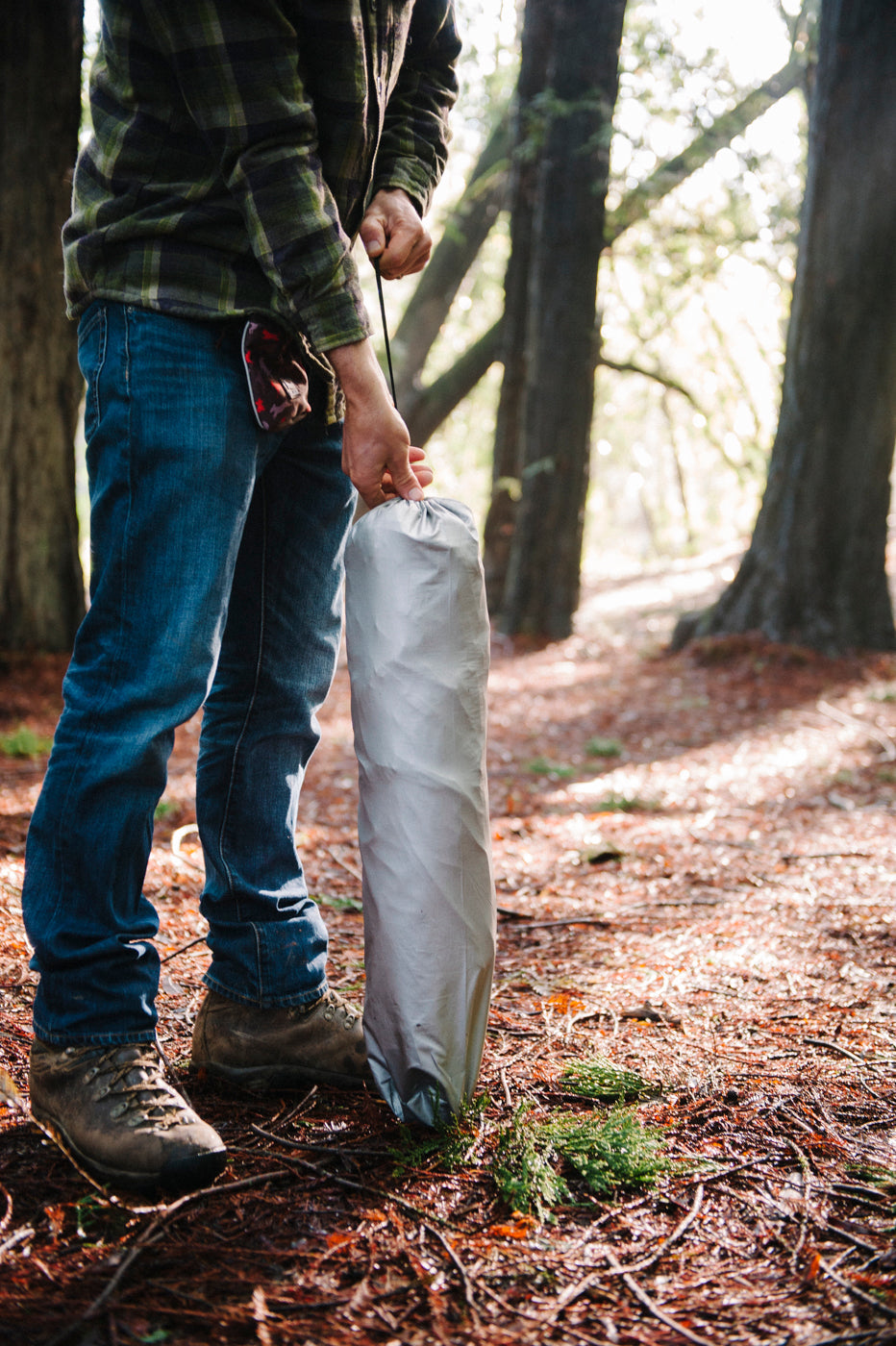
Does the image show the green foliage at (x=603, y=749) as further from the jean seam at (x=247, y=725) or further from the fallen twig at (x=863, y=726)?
the jean seam at (x=247, y=725)

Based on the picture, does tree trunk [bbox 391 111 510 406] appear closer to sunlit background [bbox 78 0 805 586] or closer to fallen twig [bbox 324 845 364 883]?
sunlit background [bbox 78 0 805 586]

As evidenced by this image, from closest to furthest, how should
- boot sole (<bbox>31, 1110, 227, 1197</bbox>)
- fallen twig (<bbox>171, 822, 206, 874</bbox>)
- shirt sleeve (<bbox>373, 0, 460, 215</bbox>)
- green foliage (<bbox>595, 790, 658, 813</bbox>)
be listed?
1. boot sole (<bbox>31, 1110, 227, 1197</bbox>)
2. shirt sleeve (<bbox>373, 0, 460, 215</bbox>)
3. fallen twig (<bbox>171, 822, 206, 874</bbox>)
4. green foliage (<bbox>595, 790, 658, 813</bbox>)

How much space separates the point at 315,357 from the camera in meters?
1.77

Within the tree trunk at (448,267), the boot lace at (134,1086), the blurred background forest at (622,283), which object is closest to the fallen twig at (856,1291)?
the boot lace at (134,1086)

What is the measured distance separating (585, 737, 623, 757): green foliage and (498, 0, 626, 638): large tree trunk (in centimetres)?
327

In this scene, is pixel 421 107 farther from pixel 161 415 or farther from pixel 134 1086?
pixel 134 1086

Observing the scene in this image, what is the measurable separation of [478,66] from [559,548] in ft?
20.0

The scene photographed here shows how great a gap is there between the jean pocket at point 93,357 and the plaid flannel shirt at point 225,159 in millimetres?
Answer: 29

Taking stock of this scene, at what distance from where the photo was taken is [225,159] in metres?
1.52

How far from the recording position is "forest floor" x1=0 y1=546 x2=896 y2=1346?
Answer: 49.2 inches

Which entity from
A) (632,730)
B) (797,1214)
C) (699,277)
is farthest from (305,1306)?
(699,277)

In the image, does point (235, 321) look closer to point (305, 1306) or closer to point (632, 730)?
point (305, 1306)

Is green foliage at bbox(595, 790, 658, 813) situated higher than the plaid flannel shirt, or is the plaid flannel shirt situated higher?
the plaid flannel shirt

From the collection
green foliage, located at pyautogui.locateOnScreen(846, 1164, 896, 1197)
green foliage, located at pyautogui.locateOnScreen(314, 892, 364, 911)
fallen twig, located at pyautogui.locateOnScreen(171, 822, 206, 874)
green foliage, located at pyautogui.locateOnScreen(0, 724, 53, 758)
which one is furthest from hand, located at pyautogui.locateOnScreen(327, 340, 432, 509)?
green foliage, located at pyautogui.locateOnScreen(0, 724, 53, 758)
